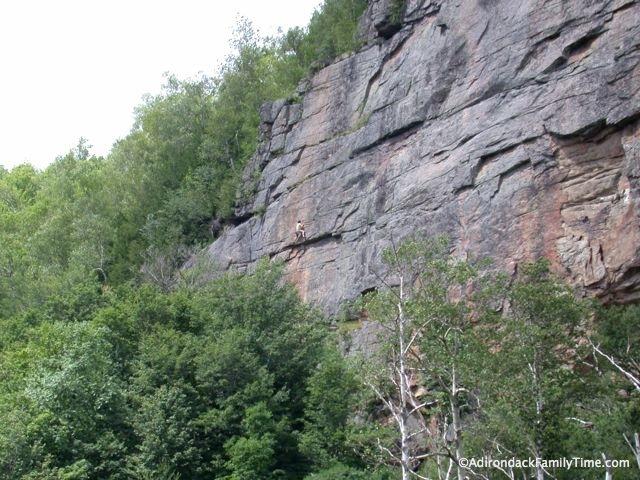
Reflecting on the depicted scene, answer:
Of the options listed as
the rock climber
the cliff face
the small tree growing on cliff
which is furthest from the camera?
the rock climber

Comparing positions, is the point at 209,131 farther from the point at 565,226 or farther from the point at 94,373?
the point at 565,226

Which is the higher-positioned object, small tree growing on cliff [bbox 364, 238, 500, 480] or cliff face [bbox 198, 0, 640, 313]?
cliff face [bbox 198, 0, 640, 313]

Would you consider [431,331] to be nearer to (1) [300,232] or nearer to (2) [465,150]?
(2) [465,150]

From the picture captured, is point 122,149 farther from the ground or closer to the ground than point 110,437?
farther from the ground

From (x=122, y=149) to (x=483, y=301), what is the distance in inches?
1565

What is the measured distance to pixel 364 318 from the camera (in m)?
34.3

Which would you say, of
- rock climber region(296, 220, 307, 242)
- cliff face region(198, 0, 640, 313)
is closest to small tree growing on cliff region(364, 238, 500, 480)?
cliff face region(198, 0, 640, 313)

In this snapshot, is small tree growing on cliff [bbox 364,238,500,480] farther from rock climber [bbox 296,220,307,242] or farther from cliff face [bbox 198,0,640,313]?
rock climber [bbox 296,220,307,242]

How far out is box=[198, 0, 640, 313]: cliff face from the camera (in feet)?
92.2

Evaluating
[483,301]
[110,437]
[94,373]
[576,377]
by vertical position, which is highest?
[94,373]

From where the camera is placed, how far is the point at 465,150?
107 feet

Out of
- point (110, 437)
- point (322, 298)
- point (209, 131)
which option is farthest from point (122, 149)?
point (110, 437)

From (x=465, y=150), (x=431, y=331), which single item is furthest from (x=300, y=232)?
(x=431, y=331)

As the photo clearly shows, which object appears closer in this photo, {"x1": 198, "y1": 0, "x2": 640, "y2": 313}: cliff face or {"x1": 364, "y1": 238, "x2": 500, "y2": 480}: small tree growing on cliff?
{"x1": 364, "y1": 238, "x2": 500, "y2": 480}: small tree growing on cliff
